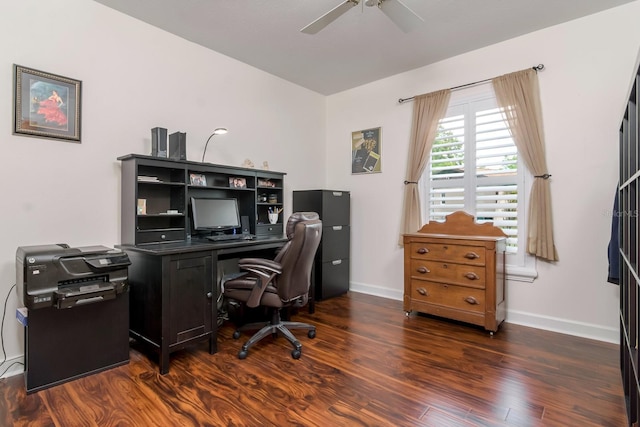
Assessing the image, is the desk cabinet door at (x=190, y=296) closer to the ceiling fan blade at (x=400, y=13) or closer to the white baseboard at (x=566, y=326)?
the ceiling fan blade at (x=400, y=13)

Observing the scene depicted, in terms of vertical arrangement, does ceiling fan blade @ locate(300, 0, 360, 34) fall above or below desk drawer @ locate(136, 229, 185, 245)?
above

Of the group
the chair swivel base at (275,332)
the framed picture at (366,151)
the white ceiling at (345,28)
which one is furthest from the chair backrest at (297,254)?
the framed picture at (366,151)

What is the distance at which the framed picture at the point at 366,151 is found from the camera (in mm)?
4344

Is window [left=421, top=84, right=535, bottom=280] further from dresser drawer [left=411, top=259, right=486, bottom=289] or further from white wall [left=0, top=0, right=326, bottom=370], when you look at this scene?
white wall [left=0, top=0, right=326, bottom=370]

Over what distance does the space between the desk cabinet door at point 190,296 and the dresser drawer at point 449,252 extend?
2.06 m

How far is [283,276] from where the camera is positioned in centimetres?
253

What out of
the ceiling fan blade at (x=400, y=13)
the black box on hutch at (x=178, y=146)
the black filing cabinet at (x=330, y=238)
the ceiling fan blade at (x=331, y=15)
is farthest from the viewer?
the black filing cabinet at (x=330, y=238)

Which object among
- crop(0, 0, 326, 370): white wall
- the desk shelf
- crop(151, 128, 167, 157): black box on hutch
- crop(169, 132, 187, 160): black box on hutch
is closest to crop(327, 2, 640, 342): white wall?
the desk shelf

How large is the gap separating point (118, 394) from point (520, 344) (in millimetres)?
3000

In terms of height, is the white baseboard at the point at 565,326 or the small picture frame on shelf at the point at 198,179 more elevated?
the small picture frame on shelf at the point at 198,179

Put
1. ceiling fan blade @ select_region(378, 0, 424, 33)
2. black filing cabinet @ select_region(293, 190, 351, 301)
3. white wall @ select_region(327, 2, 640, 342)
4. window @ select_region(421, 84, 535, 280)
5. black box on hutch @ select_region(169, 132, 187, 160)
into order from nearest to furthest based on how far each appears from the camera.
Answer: ceiling fan blade @ select_region(378, 0, 424, 33) → white wall @ select_region(327, 2, 640, 342) → black box on hutch @ select_region(169, 132, 187, 160) → window @ select_region(421, 84, 535, 280) → black filing cabinet @ select_region(293, 190, 351, 301)

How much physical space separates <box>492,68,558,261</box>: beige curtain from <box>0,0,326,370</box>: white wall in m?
2.88

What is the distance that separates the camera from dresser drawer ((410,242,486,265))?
300 centimetres

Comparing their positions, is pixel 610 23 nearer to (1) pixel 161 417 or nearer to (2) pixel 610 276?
(2) pixel 610 276
